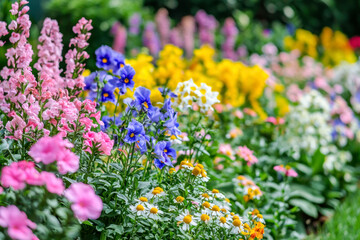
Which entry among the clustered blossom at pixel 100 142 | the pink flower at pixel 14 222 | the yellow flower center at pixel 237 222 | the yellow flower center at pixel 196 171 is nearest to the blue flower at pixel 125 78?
the clustered blossom at pixel 100 142

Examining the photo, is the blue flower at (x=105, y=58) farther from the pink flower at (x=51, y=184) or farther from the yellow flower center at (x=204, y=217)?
the pink flower at (x=51, y=184)

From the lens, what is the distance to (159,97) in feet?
7.30

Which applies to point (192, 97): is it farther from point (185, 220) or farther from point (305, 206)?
point (305, 206)

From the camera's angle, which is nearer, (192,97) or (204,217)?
(204,217)

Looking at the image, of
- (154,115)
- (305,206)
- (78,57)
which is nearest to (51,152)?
(154,115)

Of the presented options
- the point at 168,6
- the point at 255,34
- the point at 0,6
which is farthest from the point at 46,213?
the point at 168,6

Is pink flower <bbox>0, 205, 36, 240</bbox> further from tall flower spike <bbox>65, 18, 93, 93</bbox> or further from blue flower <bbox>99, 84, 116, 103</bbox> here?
blue flower <bbox>99, 84, 116, 103</bbox>

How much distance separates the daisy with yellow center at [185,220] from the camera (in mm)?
1535

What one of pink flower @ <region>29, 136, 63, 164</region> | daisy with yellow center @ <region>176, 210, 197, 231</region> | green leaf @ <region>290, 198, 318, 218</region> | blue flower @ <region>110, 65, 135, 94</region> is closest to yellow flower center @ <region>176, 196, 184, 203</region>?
daisy with yellow center @ <region>176, 210, 197, 231</region>

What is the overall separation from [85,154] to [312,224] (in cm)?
224

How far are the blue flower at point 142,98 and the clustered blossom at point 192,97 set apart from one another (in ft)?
1.61

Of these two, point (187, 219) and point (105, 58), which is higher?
point (105, 58)

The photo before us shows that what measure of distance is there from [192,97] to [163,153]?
525mm

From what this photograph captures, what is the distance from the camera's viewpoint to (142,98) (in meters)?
1.75
